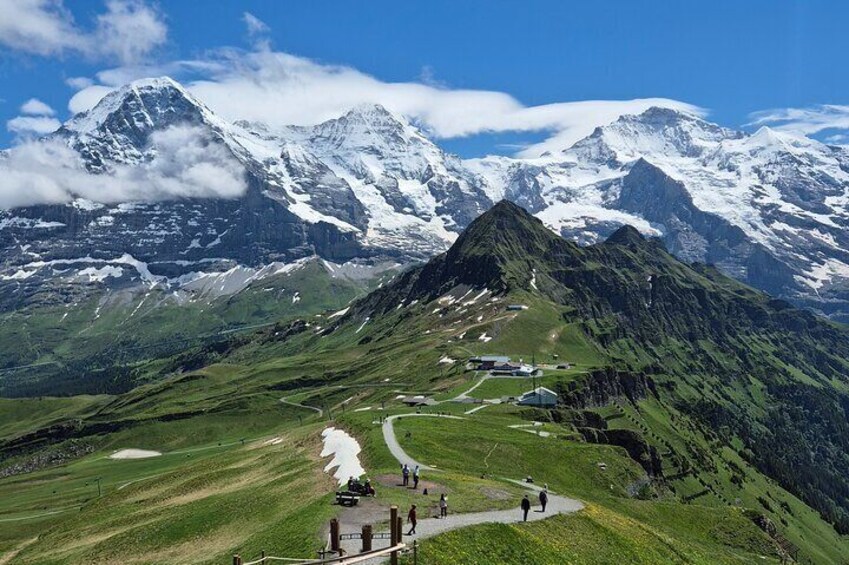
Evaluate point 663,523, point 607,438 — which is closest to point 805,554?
point 607,438

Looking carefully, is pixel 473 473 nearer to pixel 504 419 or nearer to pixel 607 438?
pixel 504 419

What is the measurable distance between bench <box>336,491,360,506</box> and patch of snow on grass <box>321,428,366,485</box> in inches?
636

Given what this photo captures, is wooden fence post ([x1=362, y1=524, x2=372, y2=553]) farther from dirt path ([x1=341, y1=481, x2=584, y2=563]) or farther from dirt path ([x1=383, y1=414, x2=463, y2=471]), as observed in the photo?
dirt path ([x1=383, y1=414, x2=463, y2=471])

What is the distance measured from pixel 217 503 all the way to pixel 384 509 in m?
31.2

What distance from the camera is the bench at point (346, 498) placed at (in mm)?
58969

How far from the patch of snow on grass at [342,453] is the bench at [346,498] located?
16159 mm

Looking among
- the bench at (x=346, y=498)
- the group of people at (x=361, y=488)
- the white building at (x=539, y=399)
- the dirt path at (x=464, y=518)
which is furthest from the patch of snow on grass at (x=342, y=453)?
the white building at (x=539, y=399)

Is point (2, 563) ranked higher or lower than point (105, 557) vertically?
lower

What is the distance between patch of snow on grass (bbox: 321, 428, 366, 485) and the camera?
82.9 meters

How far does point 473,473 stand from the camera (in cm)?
8831

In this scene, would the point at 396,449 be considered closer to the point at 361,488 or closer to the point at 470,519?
the point at 361,488

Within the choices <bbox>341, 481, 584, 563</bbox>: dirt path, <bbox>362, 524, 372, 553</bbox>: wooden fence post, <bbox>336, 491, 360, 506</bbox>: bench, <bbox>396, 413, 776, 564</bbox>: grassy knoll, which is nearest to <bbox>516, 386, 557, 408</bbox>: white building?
<bbox>396, 413, 776, 564</bbox>: grassy knoll

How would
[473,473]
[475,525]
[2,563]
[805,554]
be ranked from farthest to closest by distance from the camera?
[805,554]
[2,563]
[473,473]
[475,525]

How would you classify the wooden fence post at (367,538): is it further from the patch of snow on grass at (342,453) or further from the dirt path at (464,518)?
the patch of snow on grass at (342,453)
